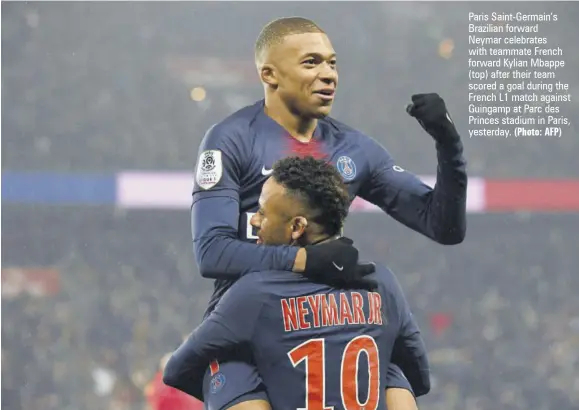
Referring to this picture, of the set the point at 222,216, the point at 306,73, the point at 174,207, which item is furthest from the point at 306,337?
the point at 174,207

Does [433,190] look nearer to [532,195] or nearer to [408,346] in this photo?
[408,346]

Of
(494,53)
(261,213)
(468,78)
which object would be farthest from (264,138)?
(468,78)

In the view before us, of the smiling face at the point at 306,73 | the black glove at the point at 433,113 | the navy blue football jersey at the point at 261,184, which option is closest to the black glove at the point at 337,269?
the navy blue football jersey at the point at 261,184

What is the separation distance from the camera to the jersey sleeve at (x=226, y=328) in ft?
6.51

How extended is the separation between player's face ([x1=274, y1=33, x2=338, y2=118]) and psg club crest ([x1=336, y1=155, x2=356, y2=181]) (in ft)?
0.42

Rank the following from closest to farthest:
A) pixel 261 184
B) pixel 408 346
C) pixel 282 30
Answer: pixel 408 346, pixel 261 184, pixel 282 30

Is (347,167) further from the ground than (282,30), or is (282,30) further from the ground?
(282,30)

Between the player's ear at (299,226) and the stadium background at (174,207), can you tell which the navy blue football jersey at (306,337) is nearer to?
the player's ear at (299,226)

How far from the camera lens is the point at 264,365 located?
2.02 meters

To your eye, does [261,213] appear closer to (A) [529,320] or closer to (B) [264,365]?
(B) [264,365]

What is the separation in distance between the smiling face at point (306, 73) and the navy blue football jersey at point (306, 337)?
0.64m

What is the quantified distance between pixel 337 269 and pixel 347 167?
57cm

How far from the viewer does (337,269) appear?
2029mm

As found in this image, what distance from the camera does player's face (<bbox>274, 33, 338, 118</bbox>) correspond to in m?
2.53
